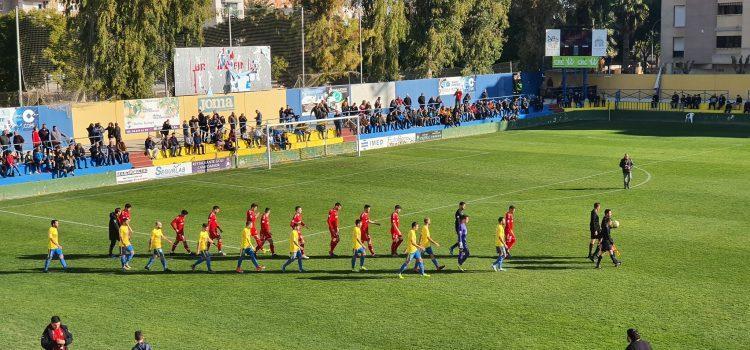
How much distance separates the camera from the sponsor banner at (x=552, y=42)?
2844 inches

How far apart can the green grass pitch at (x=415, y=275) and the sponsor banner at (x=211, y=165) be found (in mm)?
1231

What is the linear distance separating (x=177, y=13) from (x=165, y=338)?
38.0 m

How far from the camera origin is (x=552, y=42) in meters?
72.6

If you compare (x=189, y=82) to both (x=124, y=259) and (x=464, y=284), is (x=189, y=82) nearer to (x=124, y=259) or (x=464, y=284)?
(x=124, y=259)

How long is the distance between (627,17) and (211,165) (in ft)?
216

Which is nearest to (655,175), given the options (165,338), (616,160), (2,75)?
(616,160)

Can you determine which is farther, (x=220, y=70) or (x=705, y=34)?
(x=705, y=34)

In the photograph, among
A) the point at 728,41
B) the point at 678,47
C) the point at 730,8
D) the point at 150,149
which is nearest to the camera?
the point at 150,149

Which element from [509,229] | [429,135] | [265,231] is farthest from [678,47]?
[265,231]

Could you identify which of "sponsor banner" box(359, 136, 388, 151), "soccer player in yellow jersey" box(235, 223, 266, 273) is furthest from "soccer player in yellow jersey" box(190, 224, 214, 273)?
"sponsor banner" box(359, 136, 388, 151)

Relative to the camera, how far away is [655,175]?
4362cm

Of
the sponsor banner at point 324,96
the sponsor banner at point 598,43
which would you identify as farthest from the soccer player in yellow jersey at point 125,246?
the sponsor banner at point 598,43

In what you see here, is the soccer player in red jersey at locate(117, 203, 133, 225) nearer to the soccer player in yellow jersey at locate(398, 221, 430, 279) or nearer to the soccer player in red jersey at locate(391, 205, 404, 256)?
the soccer player in red jersey at locate(391, 205, 404, 256)

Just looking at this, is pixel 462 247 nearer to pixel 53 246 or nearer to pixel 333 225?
pixel 333 225
